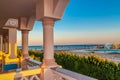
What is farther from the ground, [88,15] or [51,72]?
[88,15]

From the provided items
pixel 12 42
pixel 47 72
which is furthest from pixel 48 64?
pixel 12 42

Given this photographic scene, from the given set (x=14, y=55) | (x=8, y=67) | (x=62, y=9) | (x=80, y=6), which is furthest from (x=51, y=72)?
(x=80, y=6)

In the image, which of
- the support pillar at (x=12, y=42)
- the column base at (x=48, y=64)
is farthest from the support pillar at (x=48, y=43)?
the support pillar at (x=12, y=42)

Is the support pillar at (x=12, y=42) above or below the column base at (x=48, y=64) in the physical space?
above

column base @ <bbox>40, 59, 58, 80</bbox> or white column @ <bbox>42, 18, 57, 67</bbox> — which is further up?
white column @ <bbox>42, 18, 57, 67</bbox>

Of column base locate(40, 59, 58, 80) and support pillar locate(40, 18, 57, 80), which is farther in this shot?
support pillar locate(40, 18, 57, 80)

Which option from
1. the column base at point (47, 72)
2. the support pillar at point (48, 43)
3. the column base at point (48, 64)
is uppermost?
the support pillar at point (48, 43)

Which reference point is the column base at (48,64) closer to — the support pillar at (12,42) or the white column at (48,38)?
the white column at (48,38)

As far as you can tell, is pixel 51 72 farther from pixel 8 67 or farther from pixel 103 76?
pixel 8 67

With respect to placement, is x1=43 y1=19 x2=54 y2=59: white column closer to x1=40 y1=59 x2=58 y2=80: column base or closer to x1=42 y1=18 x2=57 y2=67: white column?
x1=42 y1=18 x2=57 y2=67: white column

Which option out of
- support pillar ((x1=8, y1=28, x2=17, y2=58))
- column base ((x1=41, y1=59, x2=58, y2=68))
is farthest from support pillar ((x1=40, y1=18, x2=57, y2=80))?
support pillar ((x1=8, y1=28, x2=17, y2=58))

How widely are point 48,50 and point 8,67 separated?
3.84 metres

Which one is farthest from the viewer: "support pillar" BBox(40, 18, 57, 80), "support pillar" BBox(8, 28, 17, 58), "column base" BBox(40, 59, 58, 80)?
"support pillar" BBox(8, 28, 17, 58)

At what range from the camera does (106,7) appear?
18688 millimetres
